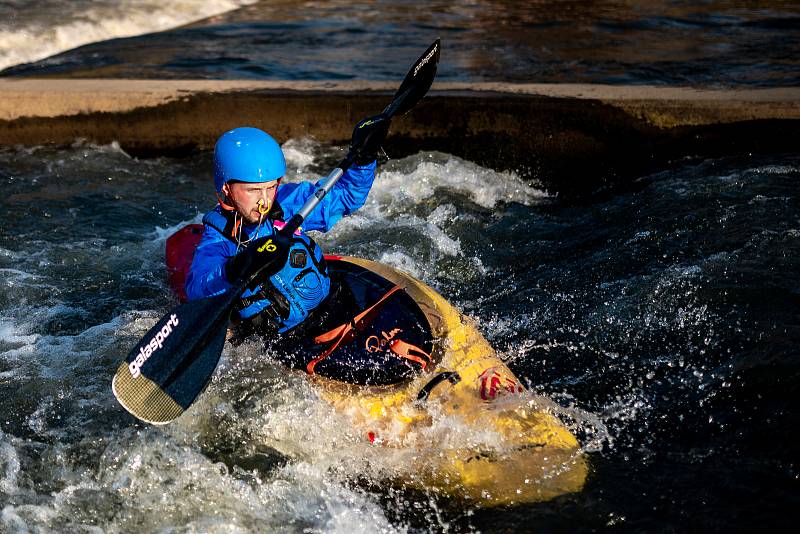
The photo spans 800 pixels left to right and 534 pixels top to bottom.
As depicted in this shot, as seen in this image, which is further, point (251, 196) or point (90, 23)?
point (90, 23)

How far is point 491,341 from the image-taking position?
15.1ft

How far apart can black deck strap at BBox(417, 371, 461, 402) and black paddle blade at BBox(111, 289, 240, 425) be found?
0.85 meters

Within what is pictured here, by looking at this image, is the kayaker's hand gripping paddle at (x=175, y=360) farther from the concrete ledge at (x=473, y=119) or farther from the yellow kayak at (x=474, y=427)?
the concrete ledge at (x=473, y=119)

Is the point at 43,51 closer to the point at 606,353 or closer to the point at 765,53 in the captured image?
the point at 765,53

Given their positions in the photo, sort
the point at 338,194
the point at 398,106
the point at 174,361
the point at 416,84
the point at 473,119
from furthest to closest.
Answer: the point at 473,119, the point at 416,84, the point at 398,106, the point at 338,194, the point at 174,361

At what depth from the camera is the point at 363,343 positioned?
377cm

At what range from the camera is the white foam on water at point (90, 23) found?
11742 millimetres

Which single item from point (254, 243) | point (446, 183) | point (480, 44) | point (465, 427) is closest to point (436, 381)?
point (465, 427)

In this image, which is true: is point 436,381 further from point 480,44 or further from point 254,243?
point 480,44

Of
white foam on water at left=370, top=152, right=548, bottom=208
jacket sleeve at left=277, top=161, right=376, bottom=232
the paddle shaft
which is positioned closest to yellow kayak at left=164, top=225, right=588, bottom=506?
the paddle shaft

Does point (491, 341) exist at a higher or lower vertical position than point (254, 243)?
lower

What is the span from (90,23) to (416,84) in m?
9.87

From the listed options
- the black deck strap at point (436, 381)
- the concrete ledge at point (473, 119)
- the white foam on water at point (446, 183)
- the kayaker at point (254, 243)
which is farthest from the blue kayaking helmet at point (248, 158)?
the concrete ledge at point (473, 119)

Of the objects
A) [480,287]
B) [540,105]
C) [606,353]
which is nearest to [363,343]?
[606,353]
